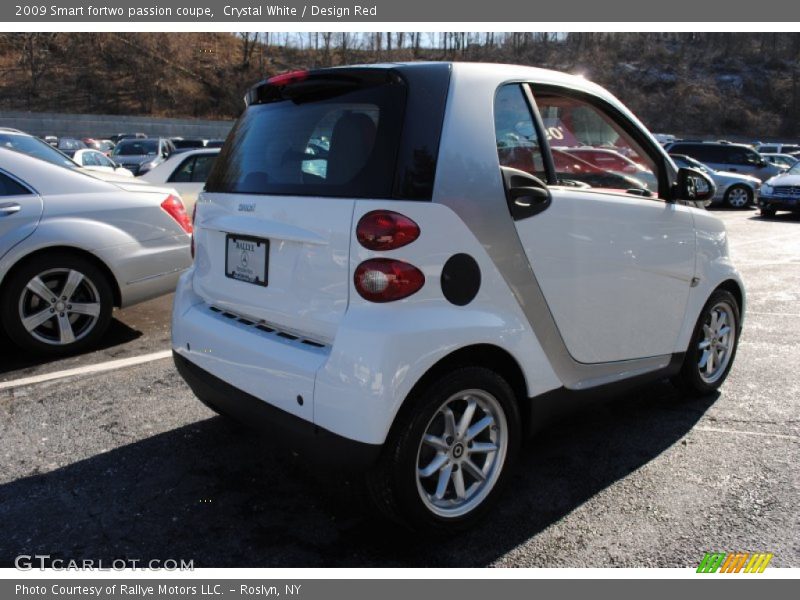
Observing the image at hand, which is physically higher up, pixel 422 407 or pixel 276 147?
pixel 276 147

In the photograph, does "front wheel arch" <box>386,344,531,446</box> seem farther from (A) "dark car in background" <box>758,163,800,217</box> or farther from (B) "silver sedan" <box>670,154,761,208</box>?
(B) "silver sedan" <box>670,154,761,208</box>

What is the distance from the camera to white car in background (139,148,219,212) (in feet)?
26.5

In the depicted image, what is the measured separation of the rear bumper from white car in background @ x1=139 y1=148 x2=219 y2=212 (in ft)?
18.8

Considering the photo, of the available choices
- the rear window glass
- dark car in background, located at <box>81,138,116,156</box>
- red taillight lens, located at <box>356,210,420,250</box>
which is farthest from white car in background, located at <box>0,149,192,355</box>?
dark car in background, located at <box>81,138,116,156</box>

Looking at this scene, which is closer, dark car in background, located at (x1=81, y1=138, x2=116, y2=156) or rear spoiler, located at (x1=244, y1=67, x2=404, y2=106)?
rear spoiler, located at (x1=244, y1=67, x2=404, y2=106)

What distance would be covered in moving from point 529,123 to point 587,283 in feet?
2.57

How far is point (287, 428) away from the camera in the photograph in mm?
2412

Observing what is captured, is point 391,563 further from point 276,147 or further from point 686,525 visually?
point 276,147

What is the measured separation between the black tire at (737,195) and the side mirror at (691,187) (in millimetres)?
16876

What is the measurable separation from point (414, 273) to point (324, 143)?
0.71 m

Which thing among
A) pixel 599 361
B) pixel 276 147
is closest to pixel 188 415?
pixel 276 147

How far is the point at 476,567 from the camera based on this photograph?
2.44m

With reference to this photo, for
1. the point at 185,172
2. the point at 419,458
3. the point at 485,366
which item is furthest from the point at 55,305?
the point at 185,172

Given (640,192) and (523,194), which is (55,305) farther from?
(640,192)
